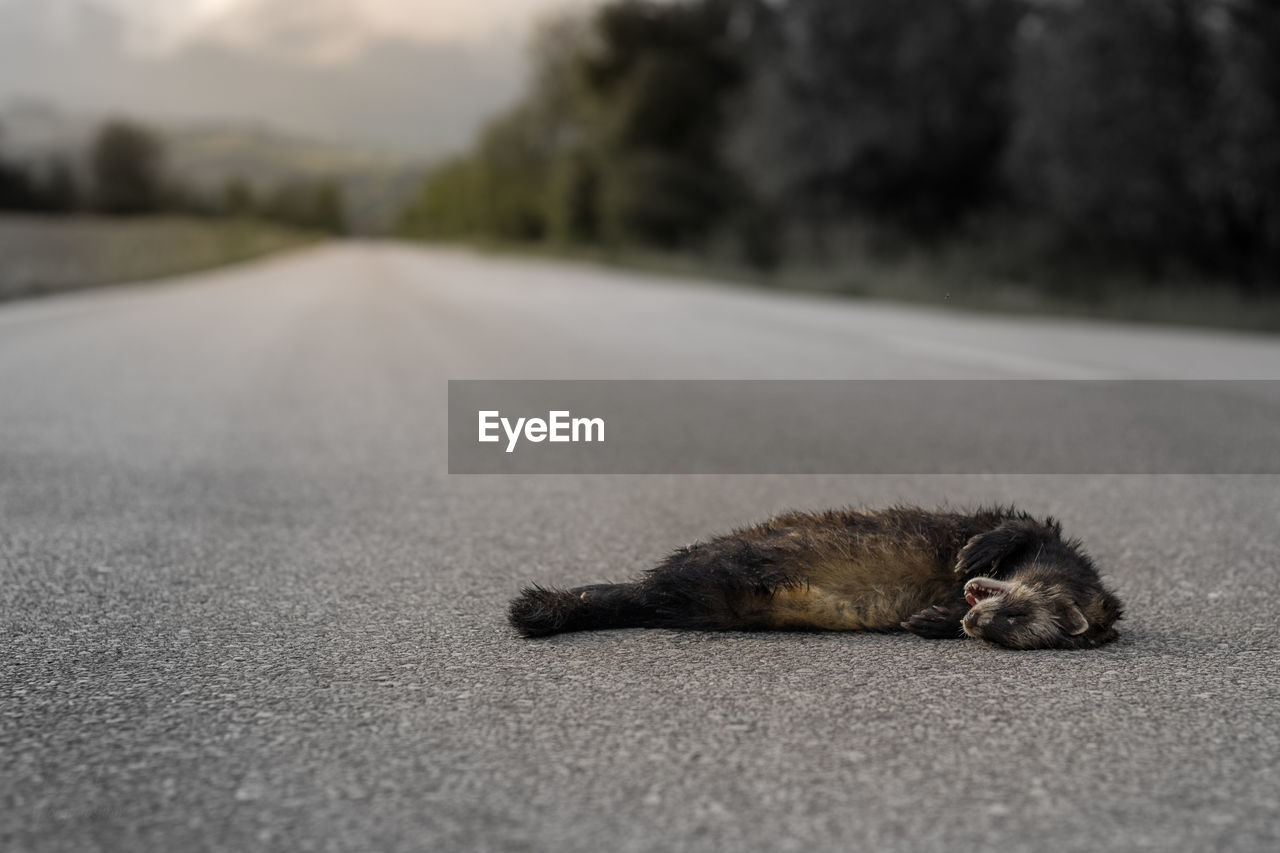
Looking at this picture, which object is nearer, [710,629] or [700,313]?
[710,629]

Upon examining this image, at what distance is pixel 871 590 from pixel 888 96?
3103 centimetres

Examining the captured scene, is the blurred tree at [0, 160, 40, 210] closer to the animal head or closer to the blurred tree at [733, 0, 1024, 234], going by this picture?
the blurred tree at [733, 0, 1024, 234]

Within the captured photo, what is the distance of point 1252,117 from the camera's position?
19969 mm

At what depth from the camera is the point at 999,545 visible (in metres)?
3.34

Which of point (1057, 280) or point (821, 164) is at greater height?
point (821, 164)

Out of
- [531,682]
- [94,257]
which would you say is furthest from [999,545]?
[94,257]

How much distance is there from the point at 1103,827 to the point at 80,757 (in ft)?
6.61

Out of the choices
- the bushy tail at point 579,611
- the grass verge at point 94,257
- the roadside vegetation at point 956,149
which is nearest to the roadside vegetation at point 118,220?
the grass verge at point 94,257

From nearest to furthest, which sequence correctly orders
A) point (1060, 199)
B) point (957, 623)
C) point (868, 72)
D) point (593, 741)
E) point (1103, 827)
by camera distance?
1. point (1103, 827)
2. point (593, 741)
3. point (957, 623)
4. point (1060, 199)
5. point (868, 72)

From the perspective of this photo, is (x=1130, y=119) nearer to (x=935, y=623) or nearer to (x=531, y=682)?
(x=935, y=623)

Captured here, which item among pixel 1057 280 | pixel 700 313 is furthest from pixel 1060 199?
pixel 700 313

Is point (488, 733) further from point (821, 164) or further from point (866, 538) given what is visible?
point (821, 164)

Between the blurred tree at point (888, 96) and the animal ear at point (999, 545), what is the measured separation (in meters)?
29.7

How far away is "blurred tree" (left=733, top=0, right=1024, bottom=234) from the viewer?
32031 mm
